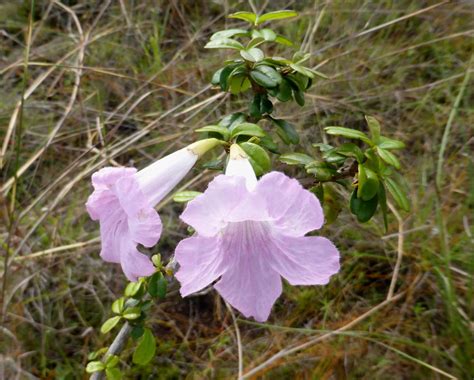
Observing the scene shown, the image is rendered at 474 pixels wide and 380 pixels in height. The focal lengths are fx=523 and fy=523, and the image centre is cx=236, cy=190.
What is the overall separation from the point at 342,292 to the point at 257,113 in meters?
1.12

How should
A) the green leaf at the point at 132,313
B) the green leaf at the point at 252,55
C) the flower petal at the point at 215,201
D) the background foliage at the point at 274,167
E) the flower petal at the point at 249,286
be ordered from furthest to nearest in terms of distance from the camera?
1. the background foliage at the point at 274,167
2. the green leaf at the point at 132,313
3. the green leaf at the point at 252,55
4. the flower petal at the point at 249,286
5. the flower petal at the point at 215,201

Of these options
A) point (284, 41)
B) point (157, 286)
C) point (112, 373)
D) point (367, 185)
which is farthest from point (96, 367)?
point (284, 41)

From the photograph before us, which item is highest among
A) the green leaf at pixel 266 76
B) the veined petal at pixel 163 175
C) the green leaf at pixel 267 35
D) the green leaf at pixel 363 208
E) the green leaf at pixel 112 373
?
the green leaf at pixel 267 35

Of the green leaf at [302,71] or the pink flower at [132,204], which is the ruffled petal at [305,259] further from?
the green leaf at [302,71]

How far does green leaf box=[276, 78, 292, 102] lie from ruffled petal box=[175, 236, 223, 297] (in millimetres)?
353

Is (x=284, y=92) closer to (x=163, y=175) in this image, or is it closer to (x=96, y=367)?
(x=163, y=175)

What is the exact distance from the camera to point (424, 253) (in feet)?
6.54

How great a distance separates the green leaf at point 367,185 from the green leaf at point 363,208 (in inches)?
1.8

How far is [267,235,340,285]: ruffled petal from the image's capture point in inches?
33.3

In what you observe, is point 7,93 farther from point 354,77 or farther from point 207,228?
point 207,228

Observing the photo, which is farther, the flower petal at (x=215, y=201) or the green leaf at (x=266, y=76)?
the green leaf at (x=266, y=76)

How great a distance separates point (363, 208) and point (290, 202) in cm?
25

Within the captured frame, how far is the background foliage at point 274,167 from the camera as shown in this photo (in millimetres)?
1821

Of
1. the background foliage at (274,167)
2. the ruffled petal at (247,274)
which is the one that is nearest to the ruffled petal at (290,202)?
the ruffled petal at (247,274)
